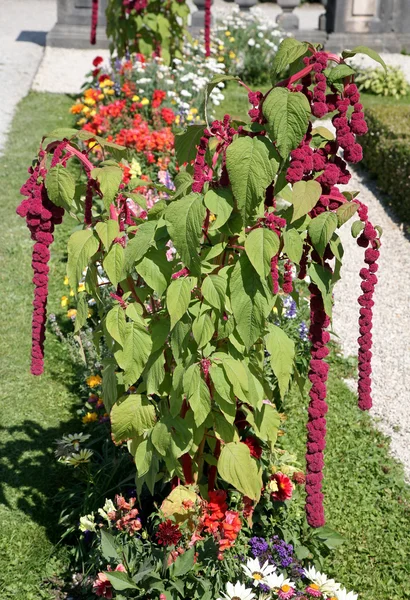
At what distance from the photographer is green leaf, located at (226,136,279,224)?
2.31 metres

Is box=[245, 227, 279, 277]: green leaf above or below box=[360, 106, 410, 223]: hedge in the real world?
above

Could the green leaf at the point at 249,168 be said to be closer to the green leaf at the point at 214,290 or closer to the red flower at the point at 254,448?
the green leaf at the point at 214,290

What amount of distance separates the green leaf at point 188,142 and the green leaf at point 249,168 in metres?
0.38

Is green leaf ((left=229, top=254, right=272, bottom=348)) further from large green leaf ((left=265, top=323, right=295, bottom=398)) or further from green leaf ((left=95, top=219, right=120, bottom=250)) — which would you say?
green leaf ((left=95, top=219, right=120, bottom=250))

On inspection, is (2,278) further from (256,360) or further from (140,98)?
(256,360)

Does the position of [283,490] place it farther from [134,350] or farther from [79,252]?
[79,252]

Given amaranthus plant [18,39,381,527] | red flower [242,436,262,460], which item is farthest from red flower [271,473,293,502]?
amaranthus plant [18,39,381,527]

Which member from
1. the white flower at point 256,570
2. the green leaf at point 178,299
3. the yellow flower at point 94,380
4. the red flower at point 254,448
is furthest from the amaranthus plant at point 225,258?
the yellow flower at point 94,380

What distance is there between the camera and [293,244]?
2.47m

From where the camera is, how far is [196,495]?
121 inches

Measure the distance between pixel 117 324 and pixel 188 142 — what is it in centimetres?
66

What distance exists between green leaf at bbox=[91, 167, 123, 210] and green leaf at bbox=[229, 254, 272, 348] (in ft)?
1.52

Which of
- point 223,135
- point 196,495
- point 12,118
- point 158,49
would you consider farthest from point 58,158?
point 12,118

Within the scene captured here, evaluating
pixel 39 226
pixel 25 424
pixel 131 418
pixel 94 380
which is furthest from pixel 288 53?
pixel 25 424
